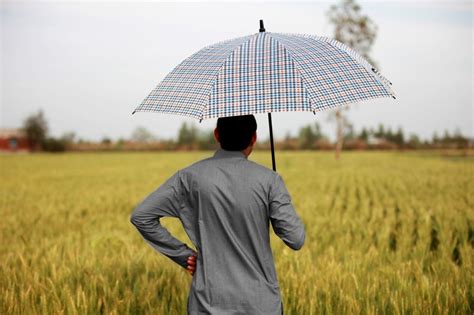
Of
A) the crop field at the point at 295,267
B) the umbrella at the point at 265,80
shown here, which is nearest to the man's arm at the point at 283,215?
the umbrella at the point at 265,80

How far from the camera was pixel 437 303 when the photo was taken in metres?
4.66

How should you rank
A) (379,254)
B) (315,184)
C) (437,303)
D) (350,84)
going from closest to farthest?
1. (350,84)
2. (437,303)
3. (379,254)
4. (315,184)

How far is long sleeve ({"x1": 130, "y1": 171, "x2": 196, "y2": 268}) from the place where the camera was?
2.98 meters

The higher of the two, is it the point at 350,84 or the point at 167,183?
the point at 350,84

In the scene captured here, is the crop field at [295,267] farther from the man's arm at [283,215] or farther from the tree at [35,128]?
the tree at [35,128]

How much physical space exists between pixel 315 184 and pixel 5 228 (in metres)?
11.4

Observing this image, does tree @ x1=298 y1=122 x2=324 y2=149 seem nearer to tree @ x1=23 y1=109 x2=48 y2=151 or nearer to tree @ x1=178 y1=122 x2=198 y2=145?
tree @ x1=178 y1=122 x2=198 y2=145

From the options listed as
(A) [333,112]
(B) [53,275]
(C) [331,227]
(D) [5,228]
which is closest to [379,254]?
(C) [331,227]

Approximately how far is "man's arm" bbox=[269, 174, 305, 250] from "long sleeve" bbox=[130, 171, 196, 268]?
0.50 meters

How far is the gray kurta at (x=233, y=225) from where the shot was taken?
2861 millimetres

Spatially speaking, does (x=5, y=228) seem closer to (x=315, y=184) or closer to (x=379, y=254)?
(x=379, y=254)

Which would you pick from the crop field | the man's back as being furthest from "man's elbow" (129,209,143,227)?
the crop field

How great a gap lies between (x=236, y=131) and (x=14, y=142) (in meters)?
97.5

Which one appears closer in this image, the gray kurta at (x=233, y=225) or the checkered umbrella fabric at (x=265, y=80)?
the gray kurta at (x=233, y=225)
